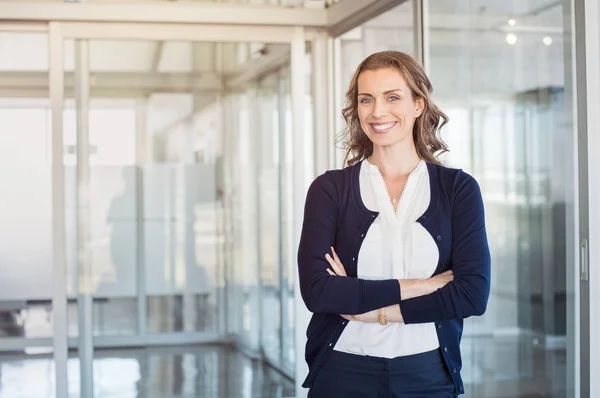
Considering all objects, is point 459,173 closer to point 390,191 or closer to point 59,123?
point 390,191

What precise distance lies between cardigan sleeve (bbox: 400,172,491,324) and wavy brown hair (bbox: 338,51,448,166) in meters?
0.14

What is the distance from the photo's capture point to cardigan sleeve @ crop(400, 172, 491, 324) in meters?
2.25

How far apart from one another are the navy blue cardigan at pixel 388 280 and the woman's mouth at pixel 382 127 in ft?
0.46

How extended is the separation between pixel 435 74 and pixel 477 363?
1.59m

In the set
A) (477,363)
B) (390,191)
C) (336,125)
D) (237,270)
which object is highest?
(336,125)

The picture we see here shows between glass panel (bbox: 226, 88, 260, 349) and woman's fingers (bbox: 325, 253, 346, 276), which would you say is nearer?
woman's fingers (bbox: 325, 253, 346, 276)

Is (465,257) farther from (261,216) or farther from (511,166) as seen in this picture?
(261,216)

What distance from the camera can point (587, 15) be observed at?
308 cm

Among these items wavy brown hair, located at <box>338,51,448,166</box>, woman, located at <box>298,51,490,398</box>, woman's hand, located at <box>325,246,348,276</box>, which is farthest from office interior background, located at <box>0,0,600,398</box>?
woman's hand, located at <box>325,246,348,276</box>

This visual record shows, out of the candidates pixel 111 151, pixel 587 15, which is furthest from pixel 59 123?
pixel 587 15

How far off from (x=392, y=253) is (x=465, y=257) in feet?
Answer: 0.64

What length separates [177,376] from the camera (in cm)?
585

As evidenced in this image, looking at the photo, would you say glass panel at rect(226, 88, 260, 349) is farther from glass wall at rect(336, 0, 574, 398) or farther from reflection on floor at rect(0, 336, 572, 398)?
glass wall at rect(336, 0, 574, 398)

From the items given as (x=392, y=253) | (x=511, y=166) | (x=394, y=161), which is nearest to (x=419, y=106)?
(x=394, y=161)
